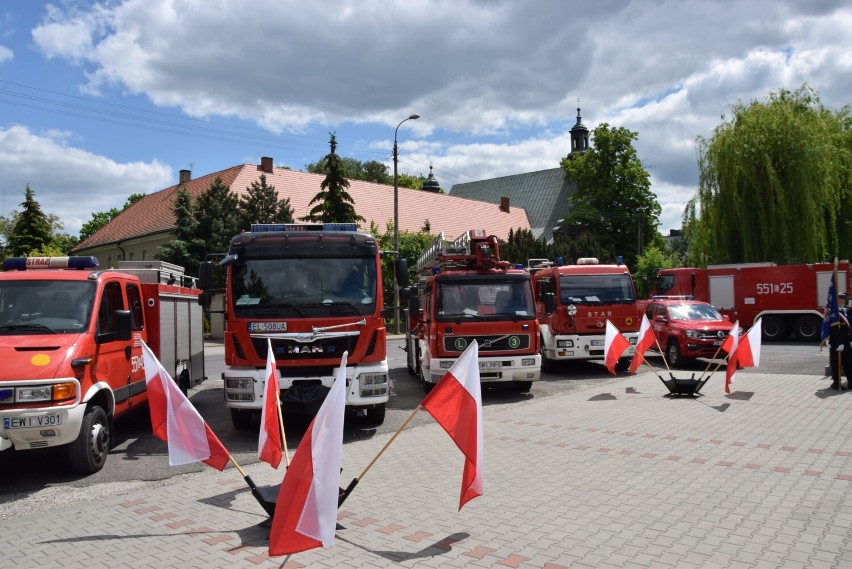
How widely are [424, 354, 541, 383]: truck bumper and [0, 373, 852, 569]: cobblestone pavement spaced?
9.84 ft

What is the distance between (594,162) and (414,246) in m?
22.5

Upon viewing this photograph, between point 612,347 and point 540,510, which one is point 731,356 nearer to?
point 612,347

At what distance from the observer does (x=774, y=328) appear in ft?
84.6

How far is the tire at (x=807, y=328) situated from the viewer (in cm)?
2497

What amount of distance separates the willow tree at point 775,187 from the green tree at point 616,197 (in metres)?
22.8

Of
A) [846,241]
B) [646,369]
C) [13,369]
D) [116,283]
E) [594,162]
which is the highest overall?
[594,162]

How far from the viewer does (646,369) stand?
1764 cm

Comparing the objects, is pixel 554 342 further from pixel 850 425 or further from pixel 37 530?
pixel 37 530

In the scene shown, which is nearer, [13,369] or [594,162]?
[13,369]

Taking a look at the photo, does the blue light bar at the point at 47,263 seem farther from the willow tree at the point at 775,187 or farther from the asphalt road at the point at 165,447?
the willow tree at the point at 775,187

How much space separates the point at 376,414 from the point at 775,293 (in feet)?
68.1

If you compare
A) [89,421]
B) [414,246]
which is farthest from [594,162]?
[89,421]

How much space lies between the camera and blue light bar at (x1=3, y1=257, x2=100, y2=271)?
351 inches

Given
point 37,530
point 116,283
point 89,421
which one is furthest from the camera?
point 116,283
